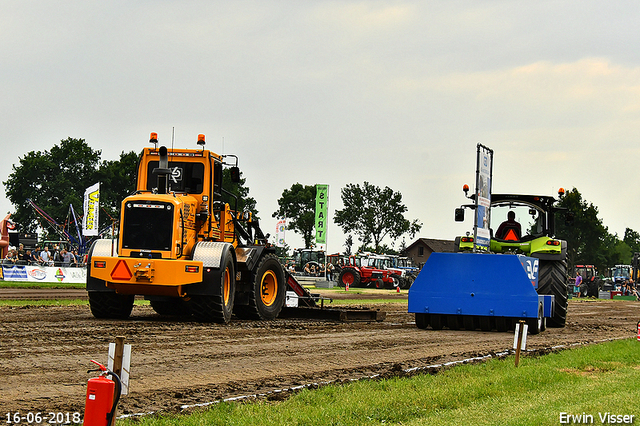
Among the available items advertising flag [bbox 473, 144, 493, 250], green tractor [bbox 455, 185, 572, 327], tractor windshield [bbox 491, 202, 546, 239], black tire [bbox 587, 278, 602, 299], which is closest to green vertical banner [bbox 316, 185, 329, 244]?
black tire [bbox 587, 278, 602, 299]

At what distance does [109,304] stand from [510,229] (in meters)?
8.49

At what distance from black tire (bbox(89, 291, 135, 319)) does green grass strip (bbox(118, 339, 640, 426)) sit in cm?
768

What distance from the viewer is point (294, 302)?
57.3ft

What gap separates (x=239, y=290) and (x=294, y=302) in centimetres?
227

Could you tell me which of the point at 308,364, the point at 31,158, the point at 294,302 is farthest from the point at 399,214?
the point at 308,364

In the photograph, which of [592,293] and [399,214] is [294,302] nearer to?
[592,293]

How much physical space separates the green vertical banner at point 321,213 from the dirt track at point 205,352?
82.9 ft

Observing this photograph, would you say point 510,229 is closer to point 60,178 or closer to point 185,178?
point 185,178

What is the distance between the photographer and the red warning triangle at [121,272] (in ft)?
44.5

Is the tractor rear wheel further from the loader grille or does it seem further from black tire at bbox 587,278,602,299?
black tire at bbox 587,278,602,299

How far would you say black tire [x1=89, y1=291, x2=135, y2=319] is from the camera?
1465 centimetres

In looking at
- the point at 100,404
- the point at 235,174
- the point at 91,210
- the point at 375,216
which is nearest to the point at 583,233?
the point at 375,216

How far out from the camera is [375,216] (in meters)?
98.7

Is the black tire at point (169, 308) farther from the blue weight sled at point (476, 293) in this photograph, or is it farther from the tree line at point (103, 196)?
the tree line at point (103, 196)
